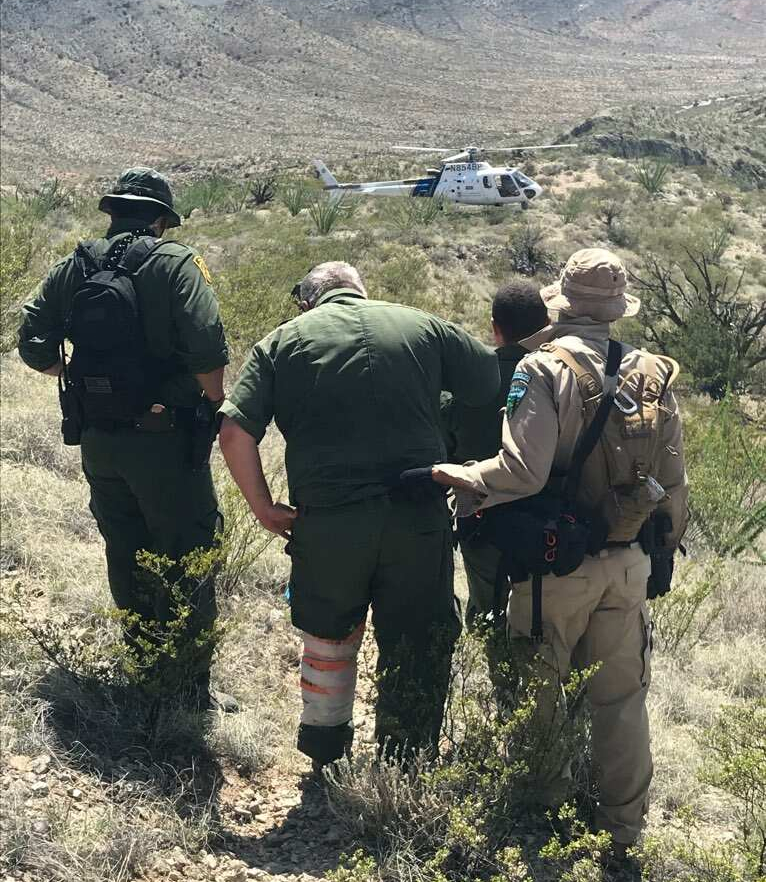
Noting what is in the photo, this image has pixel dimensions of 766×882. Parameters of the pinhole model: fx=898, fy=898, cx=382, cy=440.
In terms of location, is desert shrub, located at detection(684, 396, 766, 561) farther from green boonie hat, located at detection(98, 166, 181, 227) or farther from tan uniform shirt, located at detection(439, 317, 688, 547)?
green boonie hat, located at detection(98, 166, 181, 227)

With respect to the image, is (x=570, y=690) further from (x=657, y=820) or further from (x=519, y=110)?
(x=519, y=110)

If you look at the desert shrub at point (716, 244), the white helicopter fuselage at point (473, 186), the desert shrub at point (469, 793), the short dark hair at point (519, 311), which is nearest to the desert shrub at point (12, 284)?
the short dark hair at point (519, 311)

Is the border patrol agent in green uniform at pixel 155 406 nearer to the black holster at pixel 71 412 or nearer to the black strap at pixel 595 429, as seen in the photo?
the black holster at pixel 71 412

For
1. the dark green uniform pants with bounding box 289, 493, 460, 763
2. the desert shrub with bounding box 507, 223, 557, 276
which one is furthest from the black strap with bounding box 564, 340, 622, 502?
the desert shrub with bounding box 507, 223, 557, 276

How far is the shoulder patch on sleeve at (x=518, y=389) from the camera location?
2475 mm

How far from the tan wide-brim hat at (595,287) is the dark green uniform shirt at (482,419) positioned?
1.32 feet

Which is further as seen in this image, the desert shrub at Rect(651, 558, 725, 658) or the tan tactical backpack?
the desert shrub at Rect(651, 558, 725, 658)

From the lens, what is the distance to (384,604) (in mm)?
2693

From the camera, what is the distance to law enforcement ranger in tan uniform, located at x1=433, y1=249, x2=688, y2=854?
8.13 feet

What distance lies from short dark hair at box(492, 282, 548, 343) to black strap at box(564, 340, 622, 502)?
44 cm

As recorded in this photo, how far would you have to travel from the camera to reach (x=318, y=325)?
2.64 m

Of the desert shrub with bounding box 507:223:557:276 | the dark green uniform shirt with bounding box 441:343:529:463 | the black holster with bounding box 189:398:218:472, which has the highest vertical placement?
the dark green uniform shirt with bounding box 441:343:529:463

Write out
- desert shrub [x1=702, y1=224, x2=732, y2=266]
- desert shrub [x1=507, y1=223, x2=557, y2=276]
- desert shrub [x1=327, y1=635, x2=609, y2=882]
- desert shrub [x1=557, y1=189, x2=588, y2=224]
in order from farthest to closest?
desert shrub [x1=557, y1=189, x2=588, y2=224], desert shrub [x1=702, y1=224, x2=732, y2=266], desert shrub [x1=507, y1=223, x2=557, y2=276], desert shrub [x1=327, y1=635, x2=609, y2=882]

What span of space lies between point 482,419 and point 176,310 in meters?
1.08
